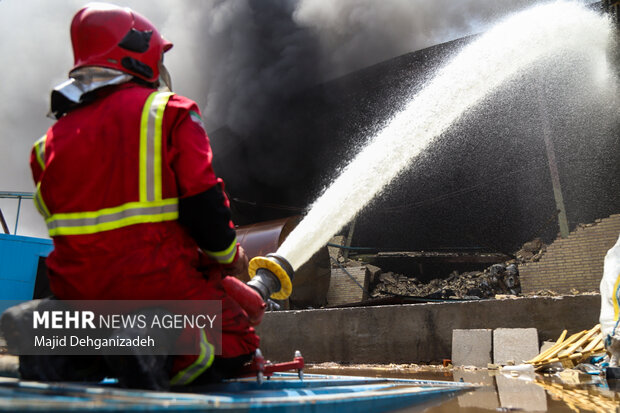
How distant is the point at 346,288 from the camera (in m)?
10.5

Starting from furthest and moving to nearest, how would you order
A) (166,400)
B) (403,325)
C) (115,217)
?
(403,325)
(115,217)
(166,400)

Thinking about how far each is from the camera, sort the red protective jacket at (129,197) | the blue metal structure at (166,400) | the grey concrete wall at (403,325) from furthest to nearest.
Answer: the grey concrete wall at (403,325) → the red protective jacket at (129,197) → the blue metal structure at (166,400)

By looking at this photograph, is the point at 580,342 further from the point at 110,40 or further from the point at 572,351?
the point at 110,40

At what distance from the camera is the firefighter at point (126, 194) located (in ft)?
4.73

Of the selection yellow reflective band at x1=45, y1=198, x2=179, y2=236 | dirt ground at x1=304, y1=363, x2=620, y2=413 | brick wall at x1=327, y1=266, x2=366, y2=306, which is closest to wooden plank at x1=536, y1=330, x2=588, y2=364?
dirt ground at x1=304, y1=363, x2=620, y2=413

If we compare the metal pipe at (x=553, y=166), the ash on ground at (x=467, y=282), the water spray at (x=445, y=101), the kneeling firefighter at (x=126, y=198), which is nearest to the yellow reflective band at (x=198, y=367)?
the kneeling firefighter at (x=126, y=198)

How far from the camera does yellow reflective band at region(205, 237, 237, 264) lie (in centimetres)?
161

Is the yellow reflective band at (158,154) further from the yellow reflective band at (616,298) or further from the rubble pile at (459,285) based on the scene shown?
the rubble pile at (459,285)

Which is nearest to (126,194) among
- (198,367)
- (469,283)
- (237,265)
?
(237,265)

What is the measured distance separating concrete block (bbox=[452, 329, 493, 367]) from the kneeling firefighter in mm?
3653

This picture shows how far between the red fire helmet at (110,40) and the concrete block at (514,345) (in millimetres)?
4156

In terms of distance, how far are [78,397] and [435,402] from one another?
1905 mm

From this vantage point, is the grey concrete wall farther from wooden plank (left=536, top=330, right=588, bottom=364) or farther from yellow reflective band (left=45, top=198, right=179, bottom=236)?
yellow reflective band (left=45, top=198, right=179, bottom=236)

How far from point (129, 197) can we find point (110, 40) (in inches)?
24.1
